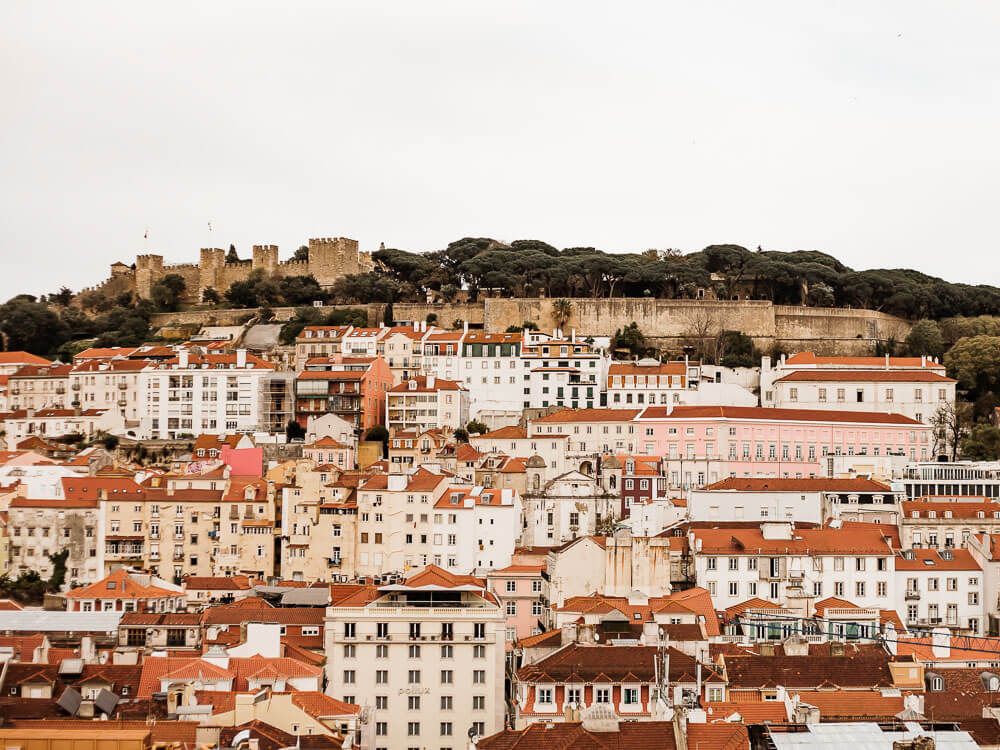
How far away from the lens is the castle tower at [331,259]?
304 ft

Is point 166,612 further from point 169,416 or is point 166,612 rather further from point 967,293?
point 967,293

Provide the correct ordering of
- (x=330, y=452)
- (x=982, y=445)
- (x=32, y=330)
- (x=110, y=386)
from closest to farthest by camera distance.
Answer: (x=330, y=452), (x=982, y=445), (x=110, y=386), (x=32, y=330)

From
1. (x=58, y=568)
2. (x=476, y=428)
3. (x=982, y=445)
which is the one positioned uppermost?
(x=476, y=428)

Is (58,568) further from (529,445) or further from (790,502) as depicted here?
(790,502)

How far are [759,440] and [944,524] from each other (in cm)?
1346

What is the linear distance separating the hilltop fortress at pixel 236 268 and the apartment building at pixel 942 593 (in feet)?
174

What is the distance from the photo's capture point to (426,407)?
224 feet

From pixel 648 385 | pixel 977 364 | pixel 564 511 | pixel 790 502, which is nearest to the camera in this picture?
pixel 564 511

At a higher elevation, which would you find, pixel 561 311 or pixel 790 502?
pixel 561 311

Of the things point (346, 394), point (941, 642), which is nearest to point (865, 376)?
point (346, 394)

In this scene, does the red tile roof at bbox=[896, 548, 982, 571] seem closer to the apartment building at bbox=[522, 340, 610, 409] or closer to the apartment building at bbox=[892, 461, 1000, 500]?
the apartment building at bbox=[892, 461, 1000, 500]

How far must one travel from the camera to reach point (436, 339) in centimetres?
7444

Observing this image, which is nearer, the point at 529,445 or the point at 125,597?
the point at 125,597

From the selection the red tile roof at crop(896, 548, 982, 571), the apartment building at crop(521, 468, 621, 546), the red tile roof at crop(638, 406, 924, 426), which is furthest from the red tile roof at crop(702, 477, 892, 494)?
the red tile roof at crop(638, 406, 924, 426)
